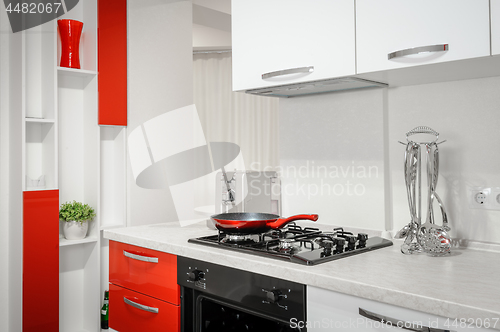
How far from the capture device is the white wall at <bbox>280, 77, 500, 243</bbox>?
1658 millimetres

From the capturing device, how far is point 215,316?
1737 mm

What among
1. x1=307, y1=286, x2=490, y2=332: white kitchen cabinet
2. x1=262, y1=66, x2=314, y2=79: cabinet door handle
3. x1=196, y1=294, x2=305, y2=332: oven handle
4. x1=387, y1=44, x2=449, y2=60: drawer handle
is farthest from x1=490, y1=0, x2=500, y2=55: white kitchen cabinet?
x1=196, y1=294, x2=305, y2=332: oven handle

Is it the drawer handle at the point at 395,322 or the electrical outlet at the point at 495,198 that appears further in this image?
the electrical outlet at the point at 495,198

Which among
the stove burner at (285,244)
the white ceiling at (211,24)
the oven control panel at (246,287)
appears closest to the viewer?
the oven control panel at (246,287)

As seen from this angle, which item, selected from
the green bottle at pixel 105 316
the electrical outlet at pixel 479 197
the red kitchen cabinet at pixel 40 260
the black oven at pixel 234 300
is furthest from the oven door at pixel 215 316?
the green bottle at pixel 105 316

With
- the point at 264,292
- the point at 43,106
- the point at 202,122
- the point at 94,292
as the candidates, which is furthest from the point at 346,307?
the point at 202,122

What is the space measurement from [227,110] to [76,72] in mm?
3401

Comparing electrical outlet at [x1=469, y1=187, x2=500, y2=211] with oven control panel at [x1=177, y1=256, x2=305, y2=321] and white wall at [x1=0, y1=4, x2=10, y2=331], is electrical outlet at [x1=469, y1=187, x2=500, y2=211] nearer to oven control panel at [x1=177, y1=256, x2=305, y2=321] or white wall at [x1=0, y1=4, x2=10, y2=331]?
oven control panel at [x1=177, y1=256, x2=305, y2=321]

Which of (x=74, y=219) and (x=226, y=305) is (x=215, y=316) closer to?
(x=226, y=305)

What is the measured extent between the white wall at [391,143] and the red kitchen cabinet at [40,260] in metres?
1.46

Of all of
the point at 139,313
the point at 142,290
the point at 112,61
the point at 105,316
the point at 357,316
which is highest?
the point at 112,61

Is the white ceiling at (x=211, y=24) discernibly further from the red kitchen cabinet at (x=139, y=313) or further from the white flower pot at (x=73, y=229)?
the red kitchen cabinet at (x=139, y=313)

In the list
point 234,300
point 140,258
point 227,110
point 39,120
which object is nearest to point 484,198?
point 234,300

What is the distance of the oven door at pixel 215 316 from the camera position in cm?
158
